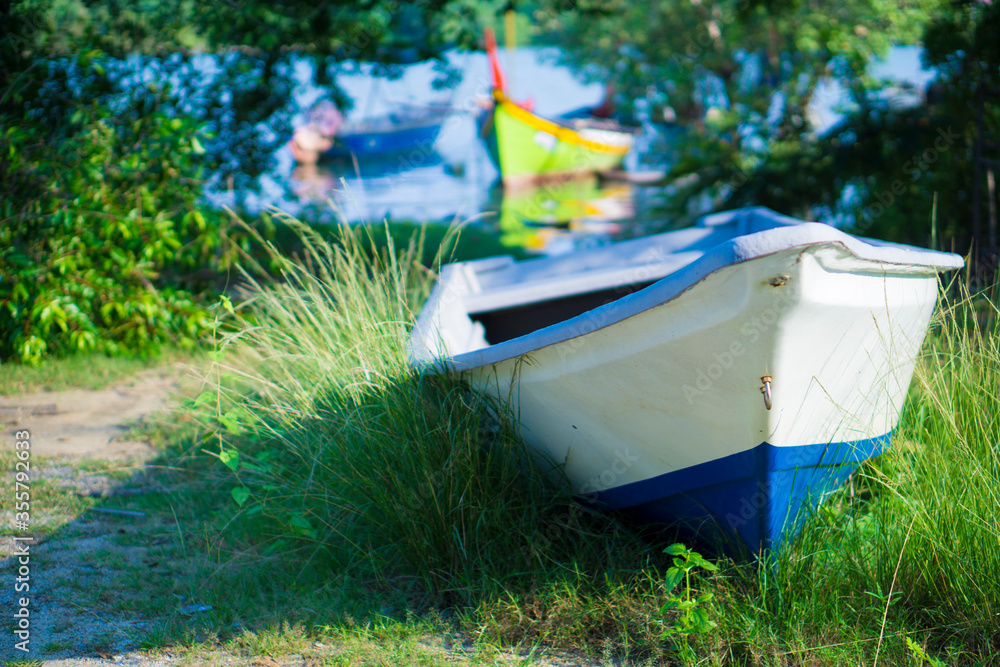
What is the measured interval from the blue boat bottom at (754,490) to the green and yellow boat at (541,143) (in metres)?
15.4

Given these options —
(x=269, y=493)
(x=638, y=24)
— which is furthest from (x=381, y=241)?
(x=638, y=24)

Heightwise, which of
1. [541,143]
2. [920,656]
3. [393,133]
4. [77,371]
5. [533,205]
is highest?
[920,656]

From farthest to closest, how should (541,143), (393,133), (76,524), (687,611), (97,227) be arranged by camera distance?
(393,133) < (541,143) < (97,227) < (76,524) < (687,611)

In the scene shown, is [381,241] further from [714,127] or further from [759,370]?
[714,127]

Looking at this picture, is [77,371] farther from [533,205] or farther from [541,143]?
[541,143]

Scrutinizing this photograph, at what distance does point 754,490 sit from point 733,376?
0.42 metres

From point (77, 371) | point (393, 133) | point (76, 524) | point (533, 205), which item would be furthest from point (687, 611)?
point (393, 133)

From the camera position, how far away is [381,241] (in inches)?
375

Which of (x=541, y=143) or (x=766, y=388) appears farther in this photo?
(x=541, y=143)

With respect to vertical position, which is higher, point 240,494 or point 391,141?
point 240,494

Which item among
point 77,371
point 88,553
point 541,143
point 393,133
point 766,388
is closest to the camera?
point 766,388

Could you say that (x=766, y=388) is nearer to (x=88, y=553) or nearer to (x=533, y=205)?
(x=88, y=553)

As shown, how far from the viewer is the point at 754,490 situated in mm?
2143

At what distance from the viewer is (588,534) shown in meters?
2.53
